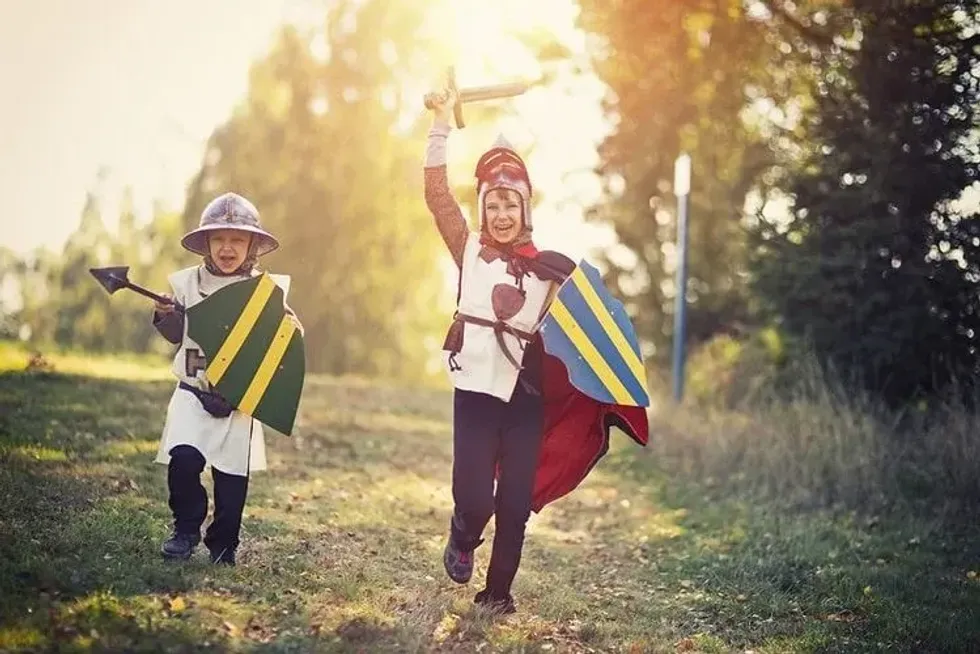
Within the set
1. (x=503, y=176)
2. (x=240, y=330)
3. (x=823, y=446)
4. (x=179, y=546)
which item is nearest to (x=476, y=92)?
(x=503, y=176)

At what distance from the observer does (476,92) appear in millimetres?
5656

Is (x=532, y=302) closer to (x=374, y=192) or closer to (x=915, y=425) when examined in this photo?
(x=915, y=425)

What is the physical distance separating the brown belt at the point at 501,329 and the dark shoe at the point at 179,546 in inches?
64.6

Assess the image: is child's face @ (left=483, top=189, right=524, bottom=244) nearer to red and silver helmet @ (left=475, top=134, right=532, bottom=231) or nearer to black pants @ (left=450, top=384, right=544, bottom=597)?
red and silver helmet @ (left=475, top=134, right=532, bottom=231)

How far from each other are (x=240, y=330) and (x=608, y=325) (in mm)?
1799

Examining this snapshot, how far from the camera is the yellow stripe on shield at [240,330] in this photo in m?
5.28

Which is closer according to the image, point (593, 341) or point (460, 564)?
point (460, 564)

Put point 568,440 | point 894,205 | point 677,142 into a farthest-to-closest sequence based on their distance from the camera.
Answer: point 677,142, point 894,205, point 568,440

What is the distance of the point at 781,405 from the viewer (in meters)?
11.6

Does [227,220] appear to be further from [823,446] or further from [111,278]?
[823,446]

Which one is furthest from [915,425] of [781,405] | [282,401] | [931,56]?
[282,401]

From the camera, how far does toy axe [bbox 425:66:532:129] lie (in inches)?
220

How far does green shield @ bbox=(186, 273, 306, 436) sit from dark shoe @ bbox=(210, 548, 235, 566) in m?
0.63

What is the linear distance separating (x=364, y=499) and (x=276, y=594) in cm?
306
